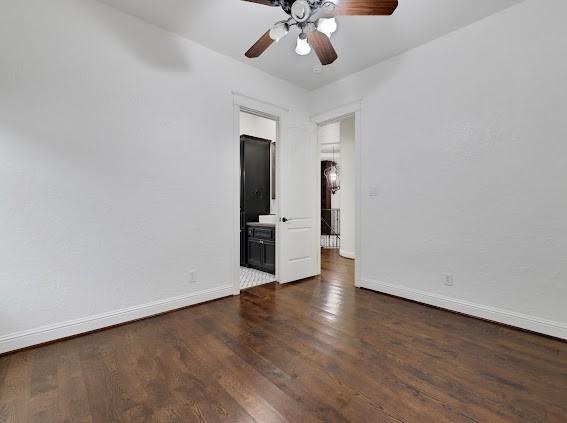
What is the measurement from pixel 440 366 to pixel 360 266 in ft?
5.97

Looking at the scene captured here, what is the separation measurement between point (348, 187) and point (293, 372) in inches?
182

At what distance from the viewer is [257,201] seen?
205 inches

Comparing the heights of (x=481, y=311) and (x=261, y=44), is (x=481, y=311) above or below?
below

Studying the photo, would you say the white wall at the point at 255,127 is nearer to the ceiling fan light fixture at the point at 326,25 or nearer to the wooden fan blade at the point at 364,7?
the ceiling fan light fixture at the point at 326,25

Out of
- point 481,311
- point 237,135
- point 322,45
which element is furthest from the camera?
point 237,135

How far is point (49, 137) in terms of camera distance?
7.06 ft

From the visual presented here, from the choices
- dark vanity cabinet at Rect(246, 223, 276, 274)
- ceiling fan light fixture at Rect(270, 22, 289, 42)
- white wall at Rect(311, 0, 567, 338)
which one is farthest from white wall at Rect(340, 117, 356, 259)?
ceiling fan light fixture at Rect(270, 22, 289, 42)

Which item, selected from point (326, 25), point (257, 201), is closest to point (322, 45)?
point (326, 25)

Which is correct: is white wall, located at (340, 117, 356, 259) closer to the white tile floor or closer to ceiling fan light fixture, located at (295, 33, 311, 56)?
the white tile floor

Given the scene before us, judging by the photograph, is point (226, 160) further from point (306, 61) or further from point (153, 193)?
point (306, 61)

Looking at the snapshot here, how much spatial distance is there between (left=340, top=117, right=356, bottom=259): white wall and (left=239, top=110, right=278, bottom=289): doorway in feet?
5.33

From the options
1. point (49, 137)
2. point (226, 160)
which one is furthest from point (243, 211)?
point (49, 137)

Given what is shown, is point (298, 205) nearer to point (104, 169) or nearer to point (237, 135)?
point (237, 135)

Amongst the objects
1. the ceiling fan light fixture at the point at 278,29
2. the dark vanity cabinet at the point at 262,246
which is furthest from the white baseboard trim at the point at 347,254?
the ceiling fan light fixture at the point at 278,29
